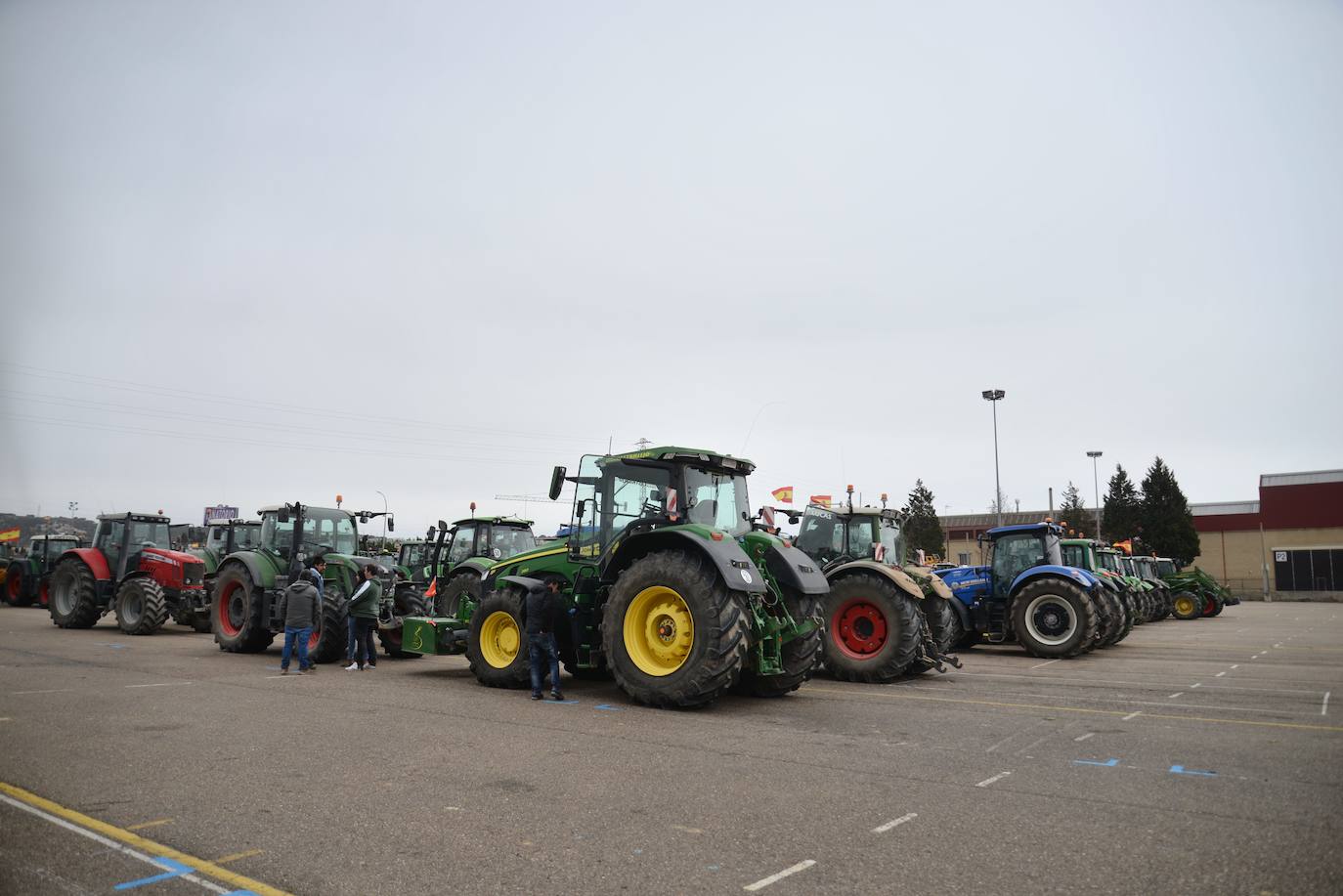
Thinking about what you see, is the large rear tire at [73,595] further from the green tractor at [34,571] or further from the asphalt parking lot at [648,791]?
the asphalt parking lot at [648,791]

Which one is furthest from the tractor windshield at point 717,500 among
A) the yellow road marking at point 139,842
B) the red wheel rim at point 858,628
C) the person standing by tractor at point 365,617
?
the yellow road marking at point 139,842

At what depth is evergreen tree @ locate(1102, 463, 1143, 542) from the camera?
2472 inches

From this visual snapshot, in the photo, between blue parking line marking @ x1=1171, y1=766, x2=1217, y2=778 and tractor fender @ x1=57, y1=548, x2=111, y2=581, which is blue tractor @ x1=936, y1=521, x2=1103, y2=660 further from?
tractor fender @ x1=57, y1=548, x2=111, y2=581

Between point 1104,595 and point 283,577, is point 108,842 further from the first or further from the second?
point 1104,595

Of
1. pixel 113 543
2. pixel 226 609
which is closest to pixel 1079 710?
pixel 226 609

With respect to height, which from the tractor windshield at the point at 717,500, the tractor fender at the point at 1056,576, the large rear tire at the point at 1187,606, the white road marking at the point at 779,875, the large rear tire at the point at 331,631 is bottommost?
the large rear tire at the point at 1187,606

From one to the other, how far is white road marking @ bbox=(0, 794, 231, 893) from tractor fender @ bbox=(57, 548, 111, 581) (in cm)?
1496

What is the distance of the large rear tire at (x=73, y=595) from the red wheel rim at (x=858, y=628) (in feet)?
49.2

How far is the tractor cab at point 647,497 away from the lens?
399 inches

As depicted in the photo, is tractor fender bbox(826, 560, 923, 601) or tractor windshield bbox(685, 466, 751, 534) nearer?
tractor windshield bbox(685, 466, 751, 534)

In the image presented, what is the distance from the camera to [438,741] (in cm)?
700

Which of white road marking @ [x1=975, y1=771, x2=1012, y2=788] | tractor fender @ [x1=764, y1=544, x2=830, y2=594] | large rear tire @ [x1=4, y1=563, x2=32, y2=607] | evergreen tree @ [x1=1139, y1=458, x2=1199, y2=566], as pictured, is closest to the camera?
white road marking @ [x1=975, y1=771, x2=1012, y2=788]

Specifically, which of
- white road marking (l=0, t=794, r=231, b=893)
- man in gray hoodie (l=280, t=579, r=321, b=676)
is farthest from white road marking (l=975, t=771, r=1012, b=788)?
man in gray hoodie (l=280, t=579, r=321, b=676)

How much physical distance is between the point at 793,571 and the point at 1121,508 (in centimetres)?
6352
